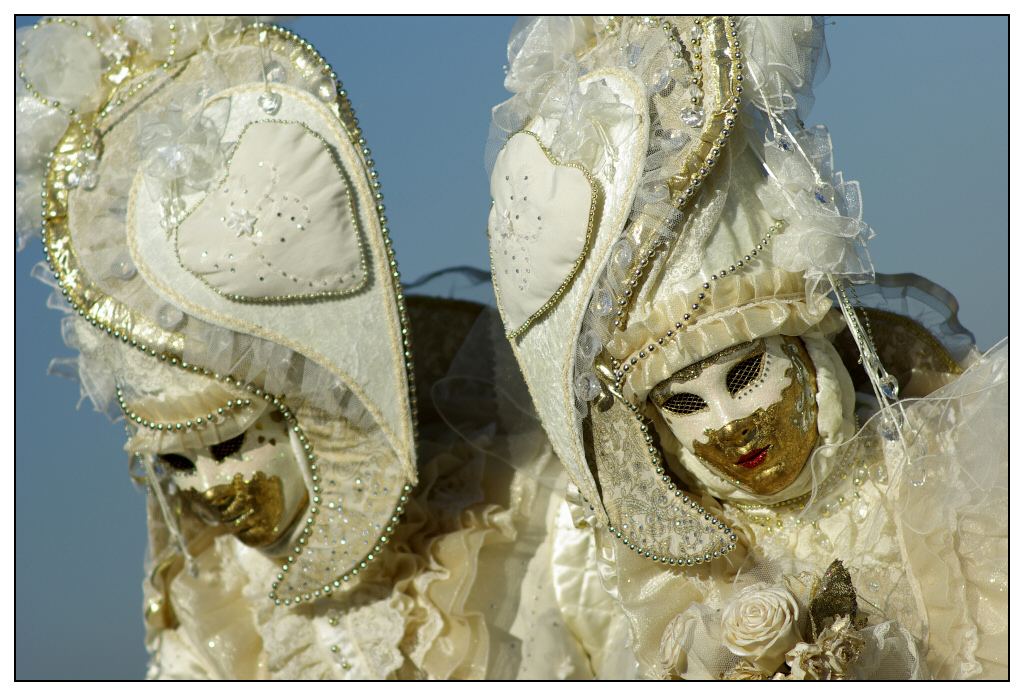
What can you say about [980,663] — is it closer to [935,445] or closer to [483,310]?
[935,445]

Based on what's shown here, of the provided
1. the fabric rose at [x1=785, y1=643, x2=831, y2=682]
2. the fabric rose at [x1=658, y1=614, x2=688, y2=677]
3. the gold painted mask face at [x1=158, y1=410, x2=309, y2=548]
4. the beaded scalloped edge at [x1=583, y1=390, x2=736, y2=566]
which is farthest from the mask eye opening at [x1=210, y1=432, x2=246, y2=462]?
the fabric rose at [x1=785, y1=643, x2=831, y2=682]

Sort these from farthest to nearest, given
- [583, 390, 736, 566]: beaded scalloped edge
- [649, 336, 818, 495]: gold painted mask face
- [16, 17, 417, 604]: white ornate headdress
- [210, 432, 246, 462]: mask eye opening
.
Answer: [210, 432, 246, 462]: mask eye opening < [16, 17, 417, 604]: white ornate headdress < [583, 390, 736, 566]: beaded scalloped edge < [649, 336, 818, 495]: gold painted mask face

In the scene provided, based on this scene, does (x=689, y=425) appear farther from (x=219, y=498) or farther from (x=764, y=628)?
(x=219, y=498)

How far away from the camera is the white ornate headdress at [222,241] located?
1.74 m

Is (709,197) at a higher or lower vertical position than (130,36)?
lower

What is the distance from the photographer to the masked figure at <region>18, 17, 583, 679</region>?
5.75 ft

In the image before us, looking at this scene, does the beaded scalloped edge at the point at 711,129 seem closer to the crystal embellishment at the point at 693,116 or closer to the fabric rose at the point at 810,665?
the crystal embellishment at the point at 693,116

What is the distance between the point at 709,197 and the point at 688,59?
233mm

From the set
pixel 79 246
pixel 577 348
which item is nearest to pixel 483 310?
pixel 577 348

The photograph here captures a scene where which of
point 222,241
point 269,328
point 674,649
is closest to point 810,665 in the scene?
point 674,649

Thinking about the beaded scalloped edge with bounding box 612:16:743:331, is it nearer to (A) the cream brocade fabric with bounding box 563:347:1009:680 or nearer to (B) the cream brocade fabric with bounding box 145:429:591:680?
(A) the cream brocade fabric with bounding box 563:347:1009:680

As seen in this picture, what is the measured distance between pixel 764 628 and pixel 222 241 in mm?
1279

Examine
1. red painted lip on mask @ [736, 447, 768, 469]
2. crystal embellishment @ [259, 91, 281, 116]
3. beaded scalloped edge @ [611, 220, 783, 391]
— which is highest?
crystal embellishment @ [259, 91, 281, 116]

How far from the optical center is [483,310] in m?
2.31
